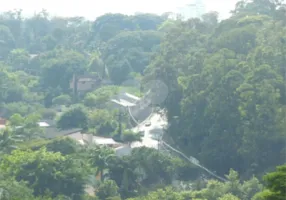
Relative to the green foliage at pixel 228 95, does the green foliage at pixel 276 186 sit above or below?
above

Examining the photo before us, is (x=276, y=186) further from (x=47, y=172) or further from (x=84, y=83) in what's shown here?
(x=84, y=83)

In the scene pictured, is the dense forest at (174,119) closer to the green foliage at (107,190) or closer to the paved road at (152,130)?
the green foliage at (107,190)

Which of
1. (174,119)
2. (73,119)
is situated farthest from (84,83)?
(174,119)

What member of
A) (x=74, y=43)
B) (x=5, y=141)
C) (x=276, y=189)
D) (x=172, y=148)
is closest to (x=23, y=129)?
(x=5, y=141)

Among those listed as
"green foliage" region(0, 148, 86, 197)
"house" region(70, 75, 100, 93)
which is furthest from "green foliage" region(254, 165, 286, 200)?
"house" region(70, 75, 100, 93)

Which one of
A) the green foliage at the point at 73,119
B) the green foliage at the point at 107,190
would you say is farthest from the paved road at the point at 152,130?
the green foliage at the point at 107,190
